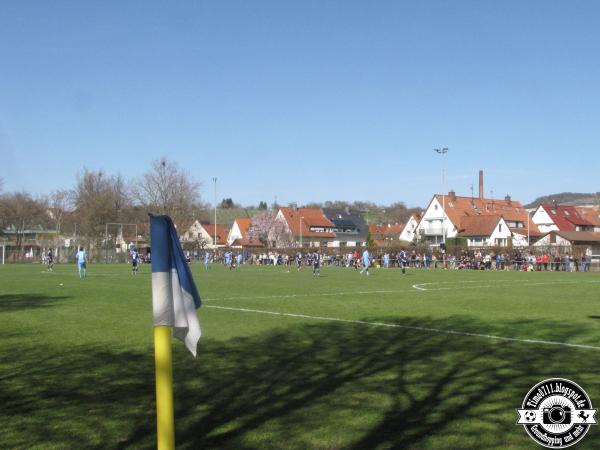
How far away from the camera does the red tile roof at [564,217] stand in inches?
4469

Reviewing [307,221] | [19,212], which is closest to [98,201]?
[19,212]

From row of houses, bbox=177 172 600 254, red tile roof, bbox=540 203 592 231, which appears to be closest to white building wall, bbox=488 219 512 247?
row of houses, bbox=177 172 600 254

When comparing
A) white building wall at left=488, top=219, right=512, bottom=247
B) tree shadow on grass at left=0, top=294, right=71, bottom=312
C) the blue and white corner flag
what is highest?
white building wall at left=488, top=219, right=512, bottom=247

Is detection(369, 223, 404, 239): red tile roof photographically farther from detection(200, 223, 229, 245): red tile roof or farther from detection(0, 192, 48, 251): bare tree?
detection(0, 192, 48, 251): bare tree

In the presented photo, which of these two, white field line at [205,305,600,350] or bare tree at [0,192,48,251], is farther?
bare tree at [0,192,48,251]

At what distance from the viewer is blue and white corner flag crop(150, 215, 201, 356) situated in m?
4.19

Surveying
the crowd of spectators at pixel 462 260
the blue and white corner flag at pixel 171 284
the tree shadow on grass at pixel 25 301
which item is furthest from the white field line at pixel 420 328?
the crowd of spectators at pixel 462 260

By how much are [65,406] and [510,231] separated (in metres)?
102

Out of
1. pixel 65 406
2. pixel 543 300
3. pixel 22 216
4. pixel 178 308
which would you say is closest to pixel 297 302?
pixel 543 300

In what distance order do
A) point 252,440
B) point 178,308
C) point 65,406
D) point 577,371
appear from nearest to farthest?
point 178,308 → point 252,440 → point 65,406 → point 577,371

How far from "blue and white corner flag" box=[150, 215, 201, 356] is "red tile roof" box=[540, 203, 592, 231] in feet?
379

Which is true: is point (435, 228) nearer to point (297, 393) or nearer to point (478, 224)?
point (478, 224)

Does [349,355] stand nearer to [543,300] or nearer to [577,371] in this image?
[577,371]

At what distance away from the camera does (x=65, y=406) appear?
312 inches
